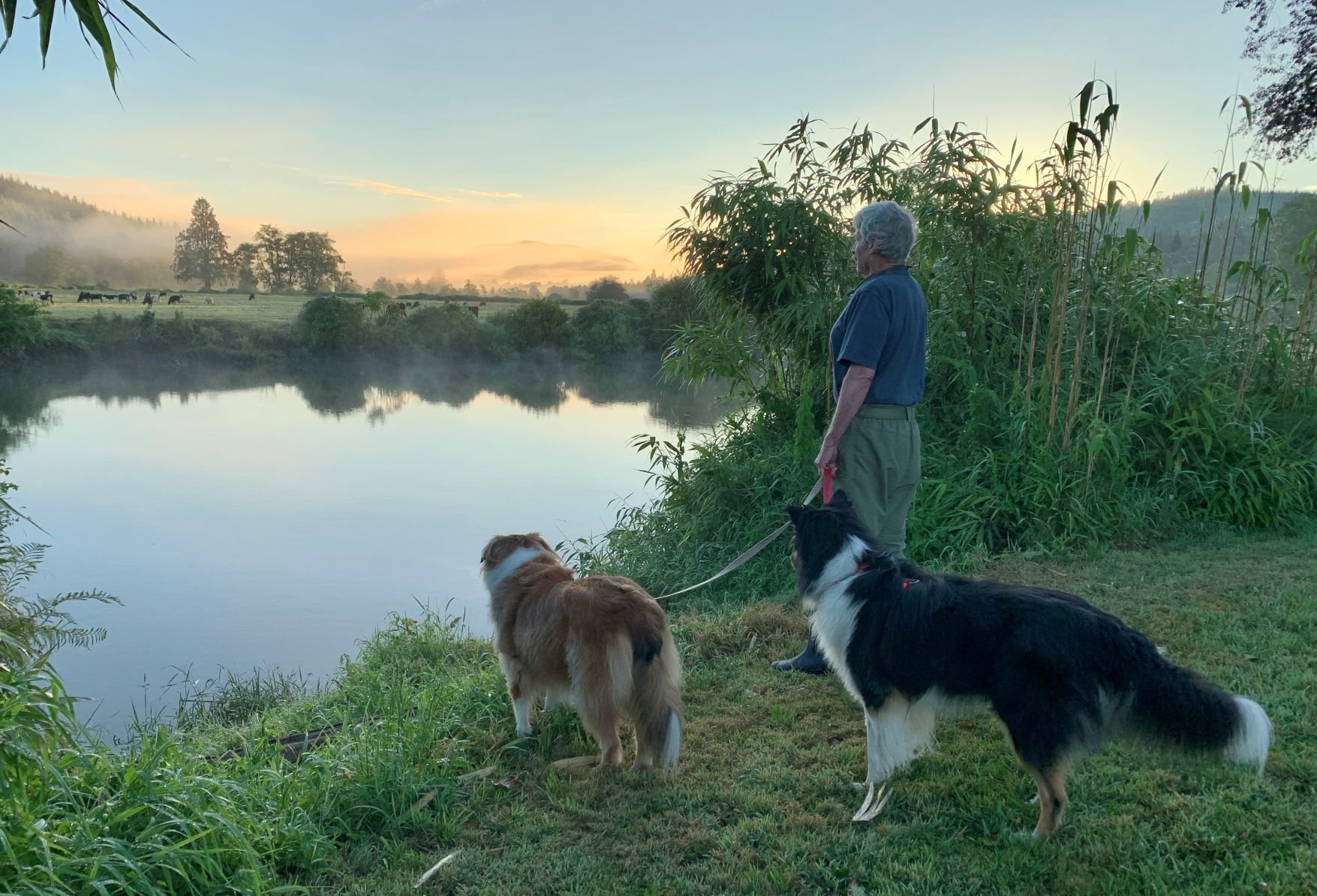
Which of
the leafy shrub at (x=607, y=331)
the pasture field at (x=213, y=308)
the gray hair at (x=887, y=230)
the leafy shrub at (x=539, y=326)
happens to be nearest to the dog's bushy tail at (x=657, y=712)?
the gray hair at (x=887, y=230)

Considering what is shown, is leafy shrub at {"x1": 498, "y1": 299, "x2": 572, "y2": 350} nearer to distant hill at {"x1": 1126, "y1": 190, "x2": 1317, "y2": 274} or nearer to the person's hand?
distant hill at {"x1": 1126, "y1": 190, "x2": 1317, "y2": 274}

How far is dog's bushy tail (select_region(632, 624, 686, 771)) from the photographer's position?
9.43 feet

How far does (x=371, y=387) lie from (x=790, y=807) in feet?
71.0

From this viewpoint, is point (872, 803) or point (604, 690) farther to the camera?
point (604, 690)

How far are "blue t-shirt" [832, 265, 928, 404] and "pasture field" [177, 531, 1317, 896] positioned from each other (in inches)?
58.6

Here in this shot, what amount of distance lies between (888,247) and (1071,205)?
142 inches

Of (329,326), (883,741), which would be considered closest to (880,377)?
(883,741)

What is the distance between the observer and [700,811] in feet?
8.84

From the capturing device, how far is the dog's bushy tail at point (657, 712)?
287 cm

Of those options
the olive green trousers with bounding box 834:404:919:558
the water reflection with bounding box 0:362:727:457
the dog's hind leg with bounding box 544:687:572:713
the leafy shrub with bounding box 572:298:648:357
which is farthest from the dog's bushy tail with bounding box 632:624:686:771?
the leafy shrub with bounding box 572:298:648:357

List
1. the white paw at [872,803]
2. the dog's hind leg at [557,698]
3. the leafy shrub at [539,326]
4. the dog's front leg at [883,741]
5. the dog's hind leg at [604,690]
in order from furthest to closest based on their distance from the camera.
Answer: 1. the leafy shrub at [539,326]
2. the dog's hind leg at [557,698]
3. the dog's hind leg at [604,690]
4. the dog's front leg at [883,741]
5. the white paw at [872,803]

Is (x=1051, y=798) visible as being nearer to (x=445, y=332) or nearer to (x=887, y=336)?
(x=887, y=336)

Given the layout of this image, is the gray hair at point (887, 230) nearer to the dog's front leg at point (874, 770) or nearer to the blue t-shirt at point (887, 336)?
the blue t-shirt at point (887, 336)

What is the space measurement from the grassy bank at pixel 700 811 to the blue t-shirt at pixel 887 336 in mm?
1490
